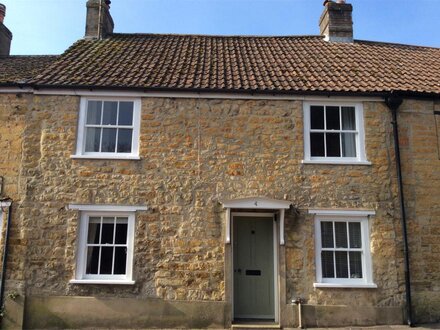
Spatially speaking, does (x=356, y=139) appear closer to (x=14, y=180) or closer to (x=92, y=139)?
(x=92, y=139)

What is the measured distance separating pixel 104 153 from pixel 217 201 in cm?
285

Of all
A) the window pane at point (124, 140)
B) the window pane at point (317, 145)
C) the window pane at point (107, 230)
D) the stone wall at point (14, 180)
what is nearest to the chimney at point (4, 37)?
the stone wall at point (14, 180)

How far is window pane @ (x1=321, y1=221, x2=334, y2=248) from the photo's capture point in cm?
928

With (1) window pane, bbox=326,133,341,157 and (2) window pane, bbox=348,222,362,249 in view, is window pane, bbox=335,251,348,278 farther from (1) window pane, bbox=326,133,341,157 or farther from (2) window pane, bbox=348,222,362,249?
(1) window pane, bbox=326,133,341,157

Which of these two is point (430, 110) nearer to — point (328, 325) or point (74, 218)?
point (328, 325)

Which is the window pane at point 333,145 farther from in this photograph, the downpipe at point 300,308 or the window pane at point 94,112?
the window pane at point 94,112

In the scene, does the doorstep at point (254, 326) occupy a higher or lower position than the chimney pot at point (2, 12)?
lower

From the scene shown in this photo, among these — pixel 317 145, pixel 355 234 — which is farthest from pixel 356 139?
pixel 355 234

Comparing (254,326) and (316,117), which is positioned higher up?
(316,117)

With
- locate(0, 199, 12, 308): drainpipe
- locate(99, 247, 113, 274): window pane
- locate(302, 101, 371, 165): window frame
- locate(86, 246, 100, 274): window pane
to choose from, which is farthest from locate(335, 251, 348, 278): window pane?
locate(0, 199, 12, 308): drainpipe

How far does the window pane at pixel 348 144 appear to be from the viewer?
9.74 meters

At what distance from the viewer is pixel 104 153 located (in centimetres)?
951

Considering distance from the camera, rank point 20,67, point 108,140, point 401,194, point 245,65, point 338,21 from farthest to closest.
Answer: point 338,21 → point 20,67 → point 245,65 → point 108,140 → point 401,194

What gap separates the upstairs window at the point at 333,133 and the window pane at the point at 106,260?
4954 millimetres
